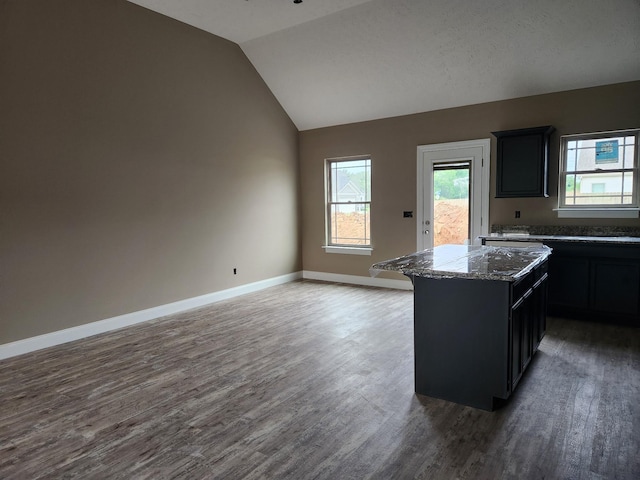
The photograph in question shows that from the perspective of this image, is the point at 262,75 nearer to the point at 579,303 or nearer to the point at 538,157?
the point at 538,157

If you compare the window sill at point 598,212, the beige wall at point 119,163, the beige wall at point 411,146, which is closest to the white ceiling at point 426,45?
the beige wall at point 411,146

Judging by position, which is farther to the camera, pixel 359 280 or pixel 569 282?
pixel 359 280

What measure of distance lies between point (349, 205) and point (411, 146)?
1.41 metres

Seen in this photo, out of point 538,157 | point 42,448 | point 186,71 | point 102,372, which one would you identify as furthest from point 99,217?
point 538,157

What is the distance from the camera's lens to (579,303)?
14.8 feet

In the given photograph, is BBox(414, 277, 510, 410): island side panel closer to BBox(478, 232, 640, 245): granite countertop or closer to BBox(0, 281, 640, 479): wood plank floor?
BBox(0, 281, 640, 479): wood plank floor

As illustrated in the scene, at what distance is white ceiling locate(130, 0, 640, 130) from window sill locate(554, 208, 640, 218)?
143cm

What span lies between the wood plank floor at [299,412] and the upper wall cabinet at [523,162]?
5.53 ft

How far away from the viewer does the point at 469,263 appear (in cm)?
292

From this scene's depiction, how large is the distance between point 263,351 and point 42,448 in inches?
70.3

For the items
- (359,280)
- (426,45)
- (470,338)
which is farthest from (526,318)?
(359,280)

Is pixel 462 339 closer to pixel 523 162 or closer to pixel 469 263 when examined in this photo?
pixel 469 263

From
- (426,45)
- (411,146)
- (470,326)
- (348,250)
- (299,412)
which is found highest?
(426,45)

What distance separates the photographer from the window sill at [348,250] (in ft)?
21.8
